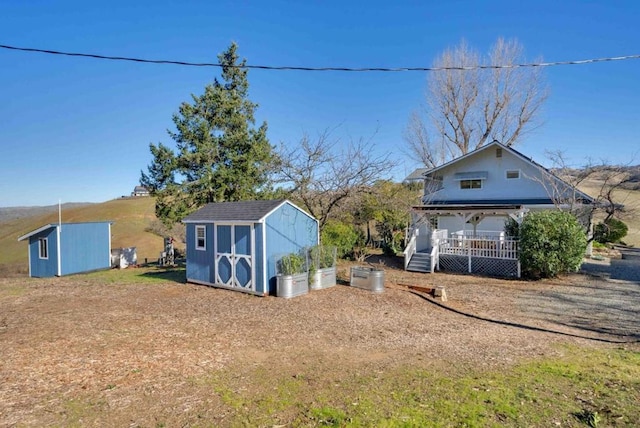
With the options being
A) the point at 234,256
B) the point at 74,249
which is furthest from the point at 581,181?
the point at 74,249

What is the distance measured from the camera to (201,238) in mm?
13867

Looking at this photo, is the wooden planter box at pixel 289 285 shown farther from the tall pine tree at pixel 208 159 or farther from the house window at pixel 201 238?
the tall pine tree at pixel 208 159

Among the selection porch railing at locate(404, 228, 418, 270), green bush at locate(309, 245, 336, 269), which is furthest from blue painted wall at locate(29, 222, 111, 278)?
porch railing at locate(404, 228, 418, 270)

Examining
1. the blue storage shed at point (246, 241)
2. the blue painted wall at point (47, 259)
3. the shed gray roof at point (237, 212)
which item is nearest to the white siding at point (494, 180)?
the blue storage shed at point (246, 241)

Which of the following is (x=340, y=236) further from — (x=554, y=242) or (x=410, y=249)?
(x=554, y=242)

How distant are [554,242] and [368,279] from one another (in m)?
7.33

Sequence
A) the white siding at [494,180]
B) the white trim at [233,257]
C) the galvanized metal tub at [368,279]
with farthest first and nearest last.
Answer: the white siding at [494,180] → the galvanized metal tub at [368,279] → the white trim at [233,257]

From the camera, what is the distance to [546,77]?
29.0 m

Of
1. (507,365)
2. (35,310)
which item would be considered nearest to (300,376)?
(507,365)

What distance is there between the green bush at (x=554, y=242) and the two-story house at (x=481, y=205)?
1326 mm

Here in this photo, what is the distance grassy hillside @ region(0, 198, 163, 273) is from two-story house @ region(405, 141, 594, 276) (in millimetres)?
20719

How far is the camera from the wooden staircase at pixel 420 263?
1702cm

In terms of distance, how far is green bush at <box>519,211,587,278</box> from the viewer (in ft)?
Answer: 45.3

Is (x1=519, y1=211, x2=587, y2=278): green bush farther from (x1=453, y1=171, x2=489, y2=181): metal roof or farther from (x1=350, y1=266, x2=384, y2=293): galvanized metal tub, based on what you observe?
(x1=453, y1=171, x2=489, y2=181): metal roof
